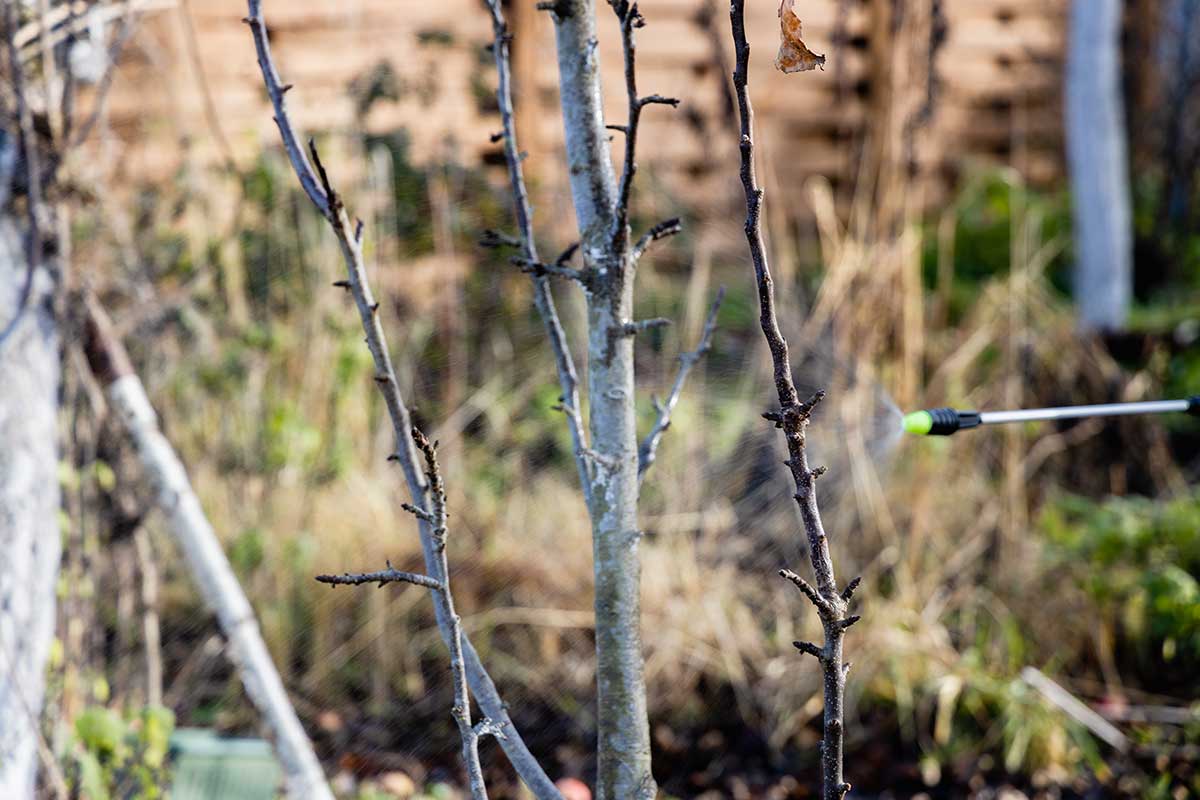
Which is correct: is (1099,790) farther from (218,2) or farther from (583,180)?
(218,2)

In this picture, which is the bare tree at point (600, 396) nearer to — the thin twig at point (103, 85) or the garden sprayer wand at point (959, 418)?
the garden sprayer wand at point (959, 418)

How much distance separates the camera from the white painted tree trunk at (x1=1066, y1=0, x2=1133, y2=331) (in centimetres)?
434

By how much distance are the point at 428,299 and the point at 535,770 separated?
276 cm

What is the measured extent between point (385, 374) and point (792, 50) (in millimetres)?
522

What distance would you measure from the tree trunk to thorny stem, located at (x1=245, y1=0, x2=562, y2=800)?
0.10 meters

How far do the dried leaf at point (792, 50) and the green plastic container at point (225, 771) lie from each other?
5.14ft

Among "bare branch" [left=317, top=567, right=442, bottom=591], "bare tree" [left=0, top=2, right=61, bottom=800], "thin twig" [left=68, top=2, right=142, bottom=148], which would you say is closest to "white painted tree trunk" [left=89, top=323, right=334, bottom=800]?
"bare tree" [left=0, top=2, right=61, bottom=800]

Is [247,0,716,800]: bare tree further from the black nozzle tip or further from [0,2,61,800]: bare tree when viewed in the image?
[0,2,61,800]: bare tree

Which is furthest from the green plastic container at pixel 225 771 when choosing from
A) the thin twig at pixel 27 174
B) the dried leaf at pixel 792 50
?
the dried leaf at pixel 792 50

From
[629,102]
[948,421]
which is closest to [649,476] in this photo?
[948,421]

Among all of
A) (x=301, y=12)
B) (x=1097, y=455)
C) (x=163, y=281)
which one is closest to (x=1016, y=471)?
(x=1097, y=455)

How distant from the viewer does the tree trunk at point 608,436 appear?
1127 millimetres

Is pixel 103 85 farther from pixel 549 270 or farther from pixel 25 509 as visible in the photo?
pixel 549 270

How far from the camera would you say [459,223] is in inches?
153
